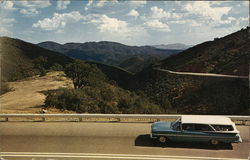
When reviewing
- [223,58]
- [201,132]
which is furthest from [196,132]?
[223,58]

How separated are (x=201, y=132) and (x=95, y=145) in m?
4.24

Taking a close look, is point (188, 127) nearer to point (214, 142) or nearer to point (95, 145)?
point (214, 142)

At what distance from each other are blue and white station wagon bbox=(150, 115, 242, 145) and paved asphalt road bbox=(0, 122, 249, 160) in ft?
1.04

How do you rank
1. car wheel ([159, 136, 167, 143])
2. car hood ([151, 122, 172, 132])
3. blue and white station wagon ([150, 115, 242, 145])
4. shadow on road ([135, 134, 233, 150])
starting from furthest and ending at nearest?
car hood ([151, 122, 172, 132]) → car wheel ([159, 136, 167, 143]) → shadow on road ([135, 134, 233, 150]) → blue and white station wagon ([150, 115, 242, 145])

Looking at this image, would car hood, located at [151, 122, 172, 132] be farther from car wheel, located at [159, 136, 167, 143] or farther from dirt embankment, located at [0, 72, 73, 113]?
dirt embankment, located at [0, 72, 73, 113]

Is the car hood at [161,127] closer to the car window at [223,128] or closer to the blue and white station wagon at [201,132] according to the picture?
the blue and white station wagon at [201,132]

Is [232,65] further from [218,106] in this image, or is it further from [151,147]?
[151,147]

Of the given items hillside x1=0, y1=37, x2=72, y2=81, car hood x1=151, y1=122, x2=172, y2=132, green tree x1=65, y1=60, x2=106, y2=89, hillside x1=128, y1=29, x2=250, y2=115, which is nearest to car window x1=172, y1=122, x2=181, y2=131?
car hood x1=151, y1=122, x2=172, y2=132

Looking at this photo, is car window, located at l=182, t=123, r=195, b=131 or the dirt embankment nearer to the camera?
car window, located at l=182, t=123, r=195, b=131

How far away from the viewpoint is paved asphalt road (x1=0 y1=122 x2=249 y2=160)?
9.26 meters

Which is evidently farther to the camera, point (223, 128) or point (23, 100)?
point (23, 100)

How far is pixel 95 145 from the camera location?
10.2 meters

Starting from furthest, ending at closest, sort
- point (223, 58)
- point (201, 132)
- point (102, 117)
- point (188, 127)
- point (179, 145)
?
1. point (223, 58)
2. point (102, 117)
3. point (179, 145)
4. point (188, 127)
5. point (201, 132)

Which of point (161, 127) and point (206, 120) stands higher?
point (206, 120)
